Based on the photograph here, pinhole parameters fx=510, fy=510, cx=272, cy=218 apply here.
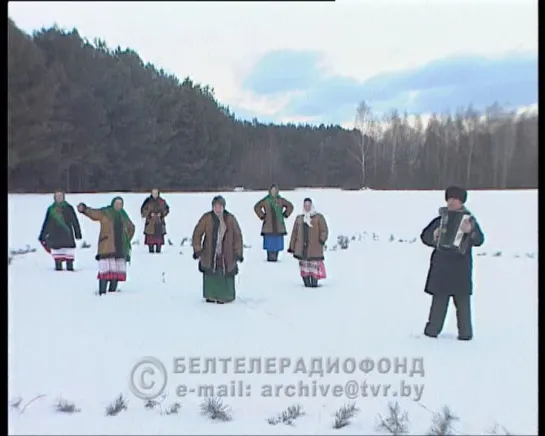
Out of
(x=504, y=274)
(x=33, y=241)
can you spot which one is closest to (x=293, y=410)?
(x=504, y=274)

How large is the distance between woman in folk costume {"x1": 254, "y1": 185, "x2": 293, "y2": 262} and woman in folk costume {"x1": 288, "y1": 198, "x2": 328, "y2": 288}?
1710 mm

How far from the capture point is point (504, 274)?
243 inches

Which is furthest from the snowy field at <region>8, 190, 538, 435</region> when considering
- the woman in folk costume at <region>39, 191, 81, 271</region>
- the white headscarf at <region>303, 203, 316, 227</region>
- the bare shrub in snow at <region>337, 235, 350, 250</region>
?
the bare shrub in snow at <region>337, 235, 350, 250</region>

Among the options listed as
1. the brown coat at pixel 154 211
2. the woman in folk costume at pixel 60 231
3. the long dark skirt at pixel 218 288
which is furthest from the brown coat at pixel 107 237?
the brown coat at pixel 154 211

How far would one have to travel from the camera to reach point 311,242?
Result: 596cm

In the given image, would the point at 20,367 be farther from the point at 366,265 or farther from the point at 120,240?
the point at 366,265

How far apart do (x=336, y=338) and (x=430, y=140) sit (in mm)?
2238

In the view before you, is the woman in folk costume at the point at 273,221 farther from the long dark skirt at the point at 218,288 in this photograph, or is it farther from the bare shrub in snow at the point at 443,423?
the bare shrub in snow at the point at 443,423

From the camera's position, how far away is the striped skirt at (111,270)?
17.2ft

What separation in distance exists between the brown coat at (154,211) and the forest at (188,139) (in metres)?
1.78

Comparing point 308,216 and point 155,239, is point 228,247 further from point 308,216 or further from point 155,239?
point 155,239

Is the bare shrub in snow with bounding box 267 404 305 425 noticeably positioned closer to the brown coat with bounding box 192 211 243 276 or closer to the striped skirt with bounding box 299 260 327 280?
the brown coat with bounding box 192 211 243 276

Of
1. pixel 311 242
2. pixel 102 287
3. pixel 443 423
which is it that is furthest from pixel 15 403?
pixel 311 242

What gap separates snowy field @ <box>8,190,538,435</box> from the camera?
8.92 ft
